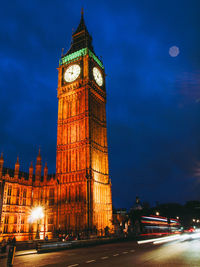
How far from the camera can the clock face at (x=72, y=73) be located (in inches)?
2231

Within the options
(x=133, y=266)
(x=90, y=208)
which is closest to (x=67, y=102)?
(x=90, y=208)

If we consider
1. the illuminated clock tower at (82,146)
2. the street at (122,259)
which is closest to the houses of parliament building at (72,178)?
the illuminated clock tower at (82,146)

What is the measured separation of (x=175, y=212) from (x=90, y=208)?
2692 inches

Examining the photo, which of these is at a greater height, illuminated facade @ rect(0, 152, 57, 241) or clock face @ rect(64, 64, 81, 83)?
clock face @ rect(64, 64, 81, 83)

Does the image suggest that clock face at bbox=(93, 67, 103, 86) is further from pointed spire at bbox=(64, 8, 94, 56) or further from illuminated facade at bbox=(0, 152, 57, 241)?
illuminated facade at bbox=(0, 152, 57, 241)

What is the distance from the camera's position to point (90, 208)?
4397 centimetres

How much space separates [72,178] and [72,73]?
1029 inches

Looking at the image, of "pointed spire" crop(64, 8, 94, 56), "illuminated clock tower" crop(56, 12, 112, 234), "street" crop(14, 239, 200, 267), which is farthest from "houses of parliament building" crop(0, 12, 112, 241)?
"street" crop(14, 239, 200, 267)

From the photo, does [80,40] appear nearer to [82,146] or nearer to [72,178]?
[82,146]

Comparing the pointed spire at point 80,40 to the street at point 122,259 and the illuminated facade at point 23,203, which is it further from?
the street at point 122,259

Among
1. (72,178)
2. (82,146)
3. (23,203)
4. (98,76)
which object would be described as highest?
(98,76)

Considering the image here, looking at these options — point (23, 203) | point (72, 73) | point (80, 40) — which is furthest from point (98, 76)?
point (23, 203)

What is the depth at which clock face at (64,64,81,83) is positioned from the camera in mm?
56662

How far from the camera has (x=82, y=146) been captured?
48.9 meters
